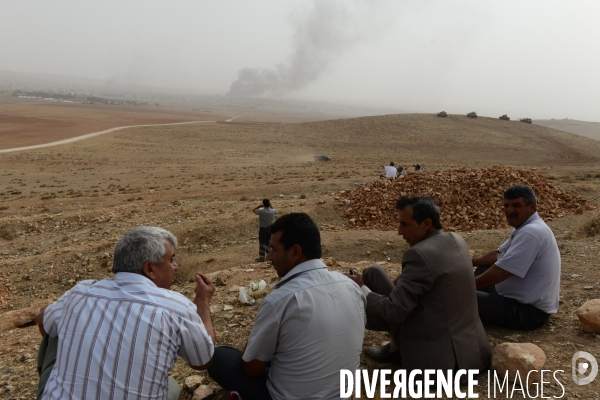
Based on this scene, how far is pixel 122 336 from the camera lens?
205 centimetres

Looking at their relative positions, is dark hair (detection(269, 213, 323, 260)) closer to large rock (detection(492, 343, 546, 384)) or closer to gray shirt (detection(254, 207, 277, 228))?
large rock (detection(492, 343, 546, 384))

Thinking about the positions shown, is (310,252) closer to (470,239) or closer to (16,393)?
(16,393)

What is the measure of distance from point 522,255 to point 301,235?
190 cm

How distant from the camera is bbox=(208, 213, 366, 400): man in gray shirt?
233 centimetres

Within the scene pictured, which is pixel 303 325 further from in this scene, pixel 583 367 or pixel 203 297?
pixel 583 367

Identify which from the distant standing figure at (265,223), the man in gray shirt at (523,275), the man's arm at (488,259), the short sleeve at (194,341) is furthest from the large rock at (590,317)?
the distant standing figure at (265,223)

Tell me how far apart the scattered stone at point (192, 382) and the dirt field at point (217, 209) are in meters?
0.22

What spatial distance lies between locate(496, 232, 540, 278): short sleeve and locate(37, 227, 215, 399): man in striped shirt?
2.36m

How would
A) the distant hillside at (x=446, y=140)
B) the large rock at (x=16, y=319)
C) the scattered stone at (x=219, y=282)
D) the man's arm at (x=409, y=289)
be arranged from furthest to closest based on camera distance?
the distant hillside at (x=446, y=140)
the scattered stone at (x=219, y=282)
the large rock at (x=16, y=319)
the man's arm at (x=409, y=289)

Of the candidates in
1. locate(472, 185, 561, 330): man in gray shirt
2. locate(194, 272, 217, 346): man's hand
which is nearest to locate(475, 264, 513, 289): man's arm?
locate(472, 185, 561, 330): man in gray shirt

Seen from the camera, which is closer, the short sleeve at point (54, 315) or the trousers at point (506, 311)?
the short sleeve at point (54, 315)

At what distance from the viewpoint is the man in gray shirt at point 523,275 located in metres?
3.45

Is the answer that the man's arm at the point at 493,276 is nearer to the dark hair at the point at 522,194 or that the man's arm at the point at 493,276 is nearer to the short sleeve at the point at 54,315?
the dark hair at the point at 522,194

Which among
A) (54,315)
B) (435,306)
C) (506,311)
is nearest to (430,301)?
(435,306)
